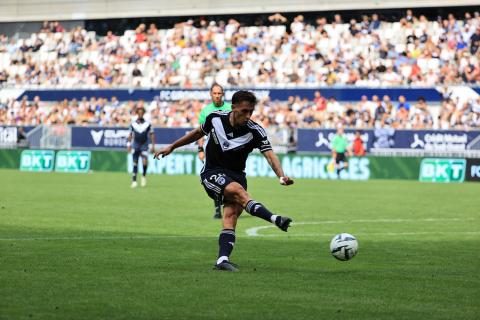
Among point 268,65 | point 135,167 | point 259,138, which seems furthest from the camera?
point 268,65

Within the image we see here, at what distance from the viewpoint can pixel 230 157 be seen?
433 inches

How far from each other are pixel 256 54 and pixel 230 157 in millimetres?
35340

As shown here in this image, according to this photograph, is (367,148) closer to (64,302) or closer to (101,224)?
(101,224)

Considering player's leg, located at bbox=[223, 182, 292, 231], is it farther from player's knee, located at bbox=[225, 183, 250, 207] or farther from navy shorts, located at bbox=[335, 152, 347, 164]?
navy shorts, located at bbox=[335, 152, 347, 164]

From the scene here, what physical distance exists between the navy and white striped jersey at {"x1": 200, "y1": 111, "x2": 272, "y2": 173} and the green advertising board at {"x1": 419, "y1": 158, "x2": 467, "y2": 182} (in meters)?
27.0

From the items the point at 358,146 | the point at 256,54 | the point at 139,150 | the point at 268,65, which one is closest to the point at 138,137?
the point at 139,150

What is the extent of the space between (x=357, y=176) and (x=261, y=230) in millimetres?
23006

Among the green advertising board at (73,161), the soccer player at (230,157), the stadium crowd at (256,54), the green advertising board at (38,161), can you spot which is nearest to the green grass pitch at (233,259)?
the soccer player at (230,157)

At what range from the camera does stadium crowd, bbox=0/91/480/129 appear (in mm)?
38812

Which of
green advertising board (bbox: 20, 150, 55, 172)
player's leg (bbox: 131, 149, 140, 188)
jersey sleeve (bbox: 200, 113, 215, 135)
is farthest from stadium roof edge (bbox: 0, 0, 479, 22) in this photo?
jersey sleeve (bbox: 200, 113, 215, 135)

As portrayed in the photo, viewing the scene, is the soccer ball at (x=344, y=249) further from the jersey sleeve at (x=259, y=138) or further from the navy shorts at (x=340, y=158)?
the navy shorts at (x=340, y=158)

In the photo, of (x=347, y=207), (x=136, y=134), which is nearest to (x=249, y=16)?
(x=136, y=134)

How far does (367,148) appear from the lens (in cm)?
3925

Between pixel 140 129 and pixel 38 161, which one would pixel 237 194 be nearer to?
pixel 140 129
